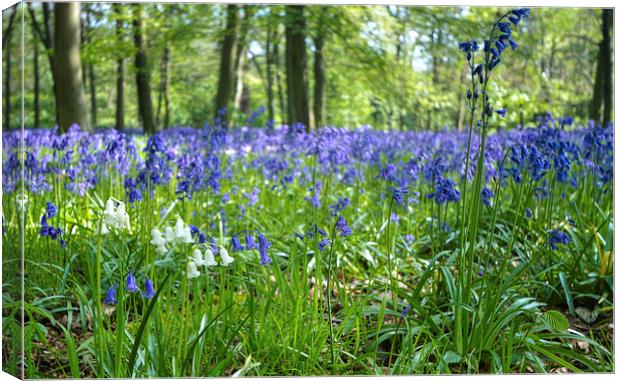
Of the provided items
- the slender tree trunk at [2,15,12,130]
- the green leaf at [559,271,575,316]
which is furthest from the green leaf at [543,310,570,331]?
the slender tree trunk at [2,15,12,130]

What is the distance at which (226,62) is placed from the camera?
5.91 m

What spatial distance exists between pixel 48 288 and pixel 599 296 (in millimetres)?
2596

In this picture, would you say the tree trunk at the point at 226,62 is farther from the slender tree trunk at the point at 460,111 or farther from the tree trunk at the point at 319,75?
the slender tree trunk at the point at 460,111

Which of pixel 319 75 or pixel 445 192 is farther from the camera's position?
pixel 319 75

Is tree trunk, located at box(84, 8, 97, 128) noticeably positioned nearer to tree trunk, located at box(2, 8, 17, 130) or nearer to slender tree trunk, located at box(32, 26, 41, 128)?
slender tree trunk, located at box(32, 26, 41, 128)

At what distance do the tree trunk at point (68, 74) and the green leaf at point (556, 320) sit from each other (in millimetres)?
2896

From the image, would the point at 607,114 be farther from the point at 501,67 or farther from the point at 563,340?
the point at 563,340

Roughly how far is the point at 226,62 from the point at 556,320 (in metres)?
4.08

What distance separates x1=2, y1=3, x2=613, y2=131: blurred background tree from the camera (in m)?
3.18

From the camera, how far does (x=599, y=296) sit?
10.1 feet

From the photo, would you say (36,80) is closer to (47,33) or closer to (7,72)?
(47,33)

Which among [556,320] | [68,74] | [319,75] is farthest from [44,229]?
[319,75]

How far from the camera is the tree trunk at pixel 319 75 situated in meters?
4.30

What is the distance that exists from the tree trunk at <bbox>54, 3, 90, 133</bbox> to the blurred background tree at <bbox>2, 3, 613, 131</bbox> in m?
0.06
